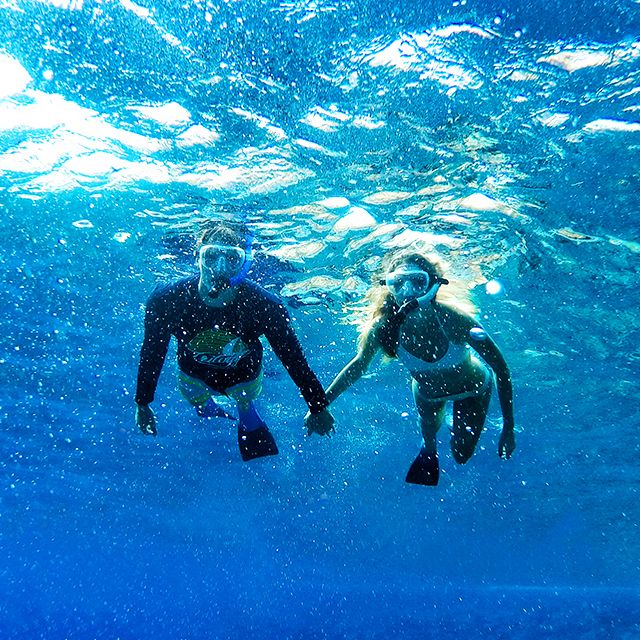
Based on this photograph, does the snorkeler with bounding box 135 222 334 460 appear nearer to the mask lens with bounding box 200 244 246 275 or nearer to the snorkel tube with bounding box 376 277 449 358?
the mask lens with bounding box 200 244 246 275

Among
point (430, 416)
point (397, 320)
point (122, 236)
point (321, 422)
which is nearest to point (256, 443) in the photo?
point (321, 422)

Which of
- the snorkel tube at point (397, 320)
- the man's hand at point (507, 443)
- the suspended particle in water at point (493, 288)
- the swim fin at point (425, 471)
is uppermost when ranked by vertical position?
the suspended particle in water at point (493, 288)

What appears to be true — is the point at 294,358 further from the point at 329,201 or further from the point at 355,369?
the point at 329,201

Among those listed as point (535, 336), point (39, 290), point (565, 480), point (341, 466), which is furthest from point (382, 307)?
point (565, 480)

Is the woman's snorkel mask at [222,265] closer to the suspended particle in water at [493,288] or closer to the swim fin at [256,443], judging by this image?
the swim fin at [256,443]

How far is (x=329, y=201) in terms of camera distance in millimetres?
9844

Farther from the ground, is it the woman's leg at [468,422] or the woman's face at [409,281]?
the woman's face at [409,281]

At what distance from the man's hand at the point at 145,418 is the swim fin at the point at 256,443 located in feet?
4.29

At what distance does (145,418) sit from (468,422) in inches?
195

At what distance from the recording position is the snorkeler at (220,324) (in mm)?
5730

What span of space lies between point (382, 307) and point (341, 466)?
26.9m

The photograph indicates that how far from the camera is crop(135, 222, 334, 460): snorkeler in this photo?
5.73 meters

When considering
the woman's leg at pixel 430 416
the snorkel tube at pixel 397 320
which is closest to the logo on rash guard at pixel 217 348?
the snorkel tube at pixel 397 320

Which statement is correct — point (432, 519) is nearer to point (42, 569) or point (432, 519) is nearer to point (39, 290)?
point (39, 290)
